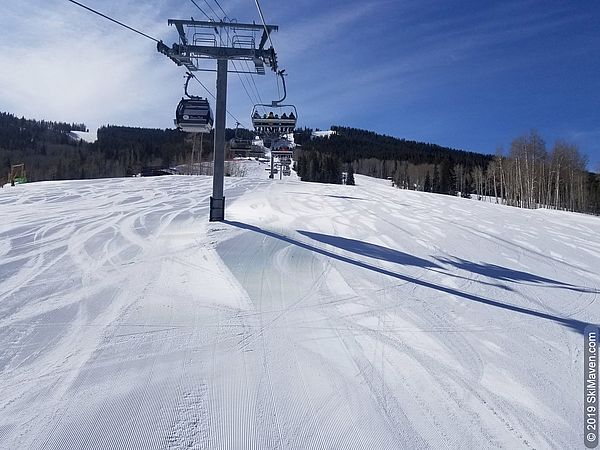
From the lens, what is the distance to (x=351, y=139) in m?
162

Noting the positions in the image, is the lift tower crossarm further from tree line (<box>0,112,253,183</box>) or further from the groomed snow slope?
tree line (<box>0,112,253,183</box>)

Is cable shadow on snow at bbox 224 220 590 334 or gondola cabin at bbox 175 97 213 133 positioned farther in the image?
gondola cabin at bbox 175 97 213 133

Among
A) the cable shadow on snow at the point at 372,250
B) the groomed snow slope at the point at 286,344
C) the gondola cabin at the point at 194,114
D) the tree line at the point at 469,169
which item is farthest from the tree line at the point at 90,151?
the groomed snow slope at the point at 286,344

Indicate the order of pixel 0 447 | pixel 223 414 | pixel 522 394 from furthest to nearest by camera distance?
pixel 522 394 < pixel 223 414 < pixel 0 447

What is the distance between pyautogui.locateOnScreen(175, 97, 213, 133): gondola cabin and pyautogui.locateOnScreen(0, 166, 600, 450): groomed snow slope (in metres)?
3.49

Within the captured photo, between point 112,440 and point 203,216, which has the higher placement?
point 203,216

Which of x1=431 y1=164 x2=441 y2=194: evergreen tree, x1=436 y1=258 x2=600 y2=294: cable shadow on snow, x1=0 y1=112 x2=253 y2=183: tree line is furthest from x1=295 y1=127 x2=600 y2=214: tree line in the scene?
x1=436 y1=258 x2=600 y2=294: cable shadow on snow

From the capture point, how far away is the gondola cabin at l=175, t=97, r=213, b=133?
10.3 metres

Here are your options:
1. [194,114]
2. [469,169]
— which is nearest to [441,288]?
[194,114]

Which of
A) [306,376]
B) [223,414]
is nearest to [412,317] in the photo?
[306,376]

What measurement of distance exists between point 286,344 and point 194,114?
8.17 metres

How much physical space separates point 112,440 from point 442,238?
8.86 metres

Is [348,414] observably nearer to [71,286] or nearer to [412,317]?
[412,317]

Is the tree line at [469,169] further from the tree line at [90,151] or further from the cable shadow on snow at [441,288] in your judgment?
the cable shadow on snow at [441,288]
